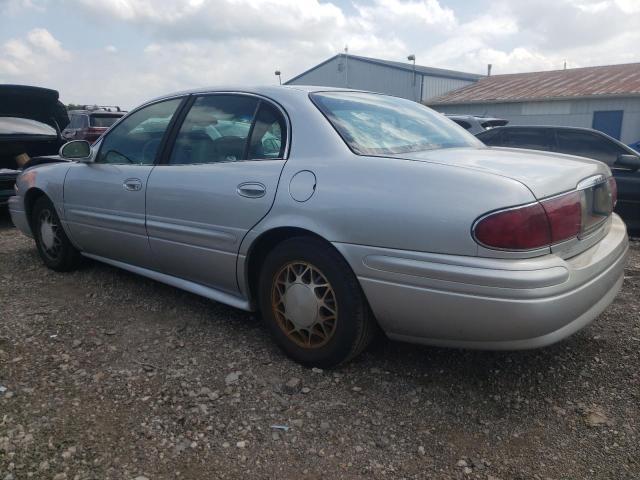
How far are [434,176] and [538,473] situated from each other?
122 centimetres

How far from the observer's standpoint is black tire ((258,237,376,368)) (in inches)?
94.7

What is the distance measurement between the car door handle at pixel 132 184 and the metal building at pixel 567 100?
1896 centimetres

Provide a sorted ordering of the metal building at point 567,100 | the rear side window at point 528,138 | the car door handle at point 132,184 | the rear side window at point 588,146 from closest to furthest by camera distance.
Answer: the car door handle at point 132,184 < the rear side window at point 588,146 < the rear side window at point 528,138 < the metal building at point 567,100

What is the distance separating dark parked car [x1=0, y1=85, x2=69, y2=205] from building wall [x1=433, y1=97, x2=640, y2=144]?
54.1ft

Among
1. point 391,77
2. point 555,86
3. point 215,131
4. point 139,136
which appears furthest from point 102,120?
point 391,77

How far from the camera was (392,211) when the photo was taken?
2.19m

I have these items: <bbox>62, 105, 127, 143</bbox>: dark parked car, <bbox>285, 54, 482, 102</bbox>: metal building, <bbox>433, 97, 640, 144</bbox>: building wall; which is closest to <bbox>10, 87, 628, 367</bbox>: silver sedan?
<bbox>62, 105, 127, 143</bbox>: dark parked car

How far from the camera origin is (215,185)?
2875mm

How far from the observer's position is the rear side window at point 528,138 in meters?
6.15

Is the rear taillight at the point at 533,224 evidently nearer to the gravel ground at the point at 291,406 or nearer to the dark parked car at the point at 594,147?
the gravel ground at the point at 291,406


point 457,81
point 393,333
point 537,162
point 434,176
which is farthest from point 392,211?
point 457,81

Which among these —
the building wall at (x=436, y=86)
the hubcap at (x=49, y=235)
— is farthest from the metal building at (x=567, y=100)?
the hubcap at (x=49, y=235)

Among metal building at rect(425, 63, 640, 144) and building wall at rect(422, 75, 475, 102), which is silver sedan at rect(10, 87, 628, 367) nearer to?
metal building at rect(425, 63, 640, 144)

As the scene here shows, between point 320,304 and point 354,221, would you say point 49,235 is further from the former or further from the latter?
point 354,221
